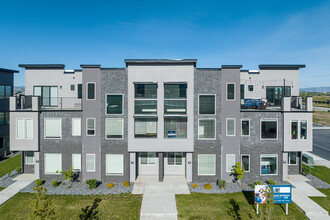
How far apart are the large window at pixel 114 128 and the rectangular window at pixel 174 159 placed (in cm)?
541

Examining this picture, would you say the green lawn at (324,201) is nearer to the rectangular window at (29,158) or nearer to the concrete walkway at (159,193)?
the concrete walkway at (159,193)

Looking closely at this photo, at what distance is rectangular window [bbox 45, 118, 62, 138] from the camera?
59.2 feet

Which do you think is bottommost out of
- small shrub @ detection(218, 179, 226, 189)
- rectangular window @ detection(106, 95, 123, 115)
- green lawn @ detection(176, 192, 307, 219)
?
green lawn @ detection(176, 192, 307, 219)

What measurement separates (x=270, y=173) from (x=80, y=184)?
17937 mm

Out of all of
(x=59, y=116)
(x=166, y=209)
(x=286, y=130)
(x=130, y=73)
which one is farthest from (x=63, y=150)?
(x=286, y=130)

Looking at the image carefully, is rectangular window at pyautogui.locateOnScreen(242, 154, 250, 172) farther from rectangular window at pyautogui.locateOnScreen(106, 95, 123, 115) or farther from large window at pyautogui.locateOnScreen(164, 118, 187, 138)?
rectangular window at pyautogui.locateOnScreen(106, 95, 123, 115)

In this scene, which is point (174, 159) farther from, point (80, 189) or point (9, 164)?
point (9, 164)

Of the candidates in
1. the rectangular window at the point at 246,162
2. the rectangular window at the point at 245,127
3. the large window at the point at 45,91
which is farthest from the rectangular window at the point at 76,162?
the rectangular window at the point at 245,127

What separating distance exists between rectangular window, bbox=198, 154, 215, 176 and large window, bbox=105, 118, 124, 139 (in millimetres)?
7873

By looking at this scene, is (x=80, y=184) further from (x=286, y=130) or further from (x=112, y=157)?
(x=286, y=130)

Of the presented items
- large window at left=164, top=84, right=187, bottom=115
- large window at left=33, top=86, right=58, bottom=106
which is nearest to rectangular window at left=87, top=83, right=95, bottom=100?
large window at left=33, top=86, right=58, bottom=106

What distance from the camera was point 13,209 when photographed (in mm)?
13555

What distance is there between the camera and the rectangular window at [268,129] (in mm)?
18047

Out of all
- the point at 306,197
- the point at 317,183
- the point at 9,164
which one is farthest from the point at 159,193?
the point at 9,164
